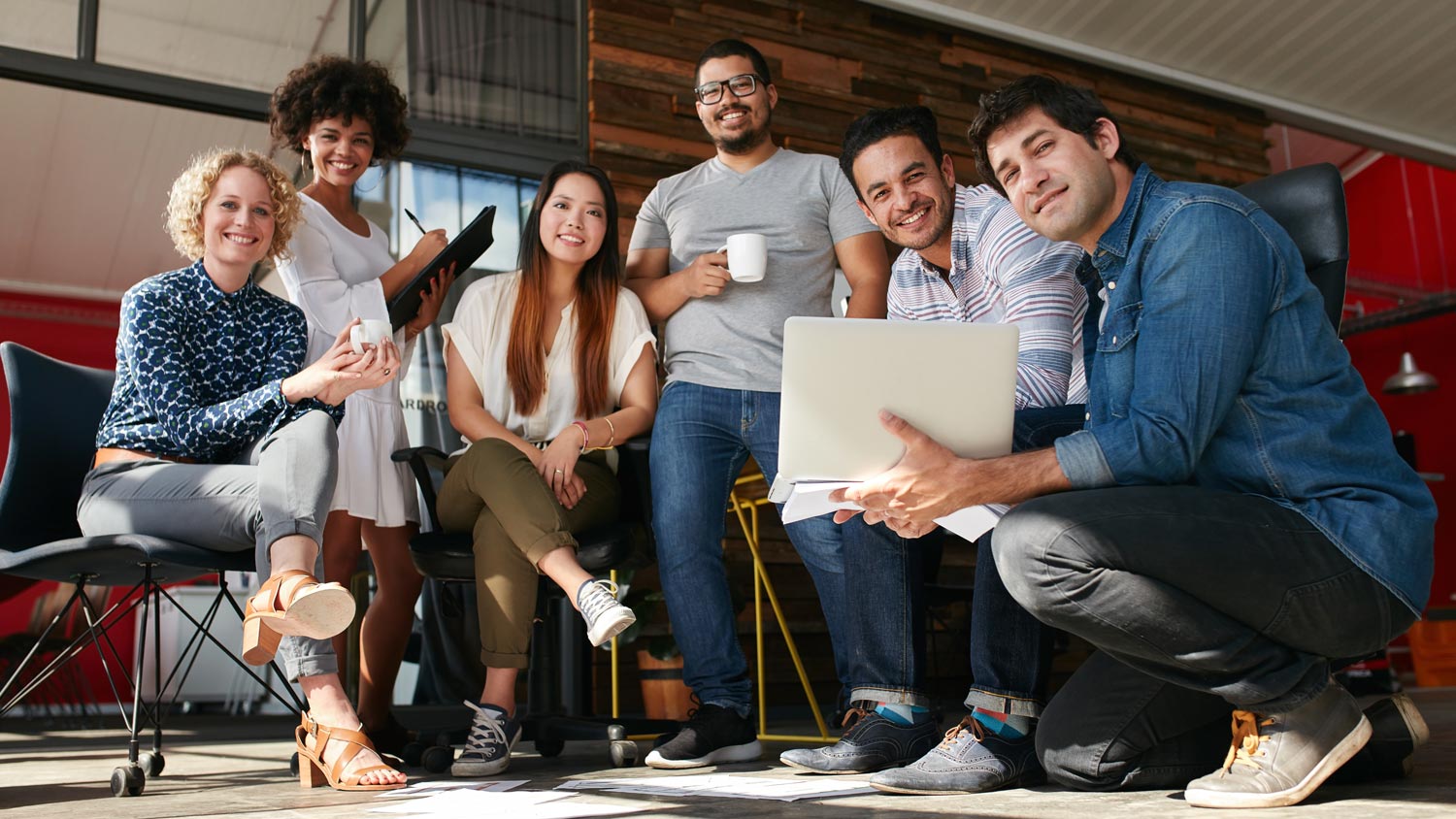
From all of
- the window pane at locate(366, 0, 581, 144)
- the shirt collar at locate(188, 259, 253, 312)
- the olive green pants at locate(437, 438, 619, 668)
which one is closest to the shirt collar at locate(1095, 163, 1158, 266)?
the olive green pants at locate(437, 438, 619, 668)

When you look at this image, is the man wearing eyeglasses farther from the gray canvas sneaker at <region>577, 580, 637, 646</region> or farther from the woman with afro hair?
the woman with afro hair

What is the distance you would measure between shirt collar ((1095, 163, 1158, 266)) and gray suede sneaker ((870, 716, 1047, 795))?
717mm

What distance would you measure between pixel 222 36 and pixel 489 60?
91 cm

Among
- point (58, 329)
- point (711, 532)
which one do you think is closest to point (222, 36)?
point (711, 532)

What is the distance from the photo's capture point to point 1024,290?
1.79 metres

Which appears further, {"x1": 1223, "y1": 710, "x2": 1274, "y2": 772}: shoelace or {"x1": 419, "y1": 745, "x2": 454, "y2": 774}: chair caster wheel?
{"x1": 419, "y1": 745, "x2": 454, "y2": 774}: chair caster wheel

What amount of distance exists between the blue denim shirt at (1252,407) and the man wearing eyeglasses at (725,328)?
2.08ft

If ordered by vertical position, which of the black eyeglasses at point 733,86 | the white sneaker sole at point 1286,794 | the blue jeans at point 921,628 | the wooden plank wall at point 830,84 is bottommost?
the white sneaker sole at point 1286,794

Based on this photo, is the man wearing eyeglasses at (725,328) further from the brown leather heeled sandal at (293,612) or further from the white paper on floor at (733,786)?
the brown leather heeled sandal at (293,612)

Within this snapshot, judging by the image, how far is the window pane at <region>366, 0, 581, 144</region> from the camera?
4004 mm

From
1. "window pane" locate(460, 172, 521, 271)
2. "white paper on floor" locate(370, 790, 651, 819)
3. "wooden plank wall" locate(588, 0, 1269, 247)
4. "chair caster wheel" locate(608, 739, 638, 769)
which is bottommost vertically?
"chair caster wheel" locate(608, 739, 638, 769)

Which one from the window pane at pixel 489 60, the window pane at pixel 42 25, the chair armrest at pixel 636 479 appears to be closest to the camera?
the chair armrest at pixel 636 479

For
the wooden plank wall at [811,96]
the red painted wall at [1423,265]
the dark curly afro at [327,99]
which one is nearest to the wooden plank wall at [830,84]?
the wooden plank wall at [811,96]

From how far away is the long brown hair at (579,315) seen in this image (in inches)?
95.8
